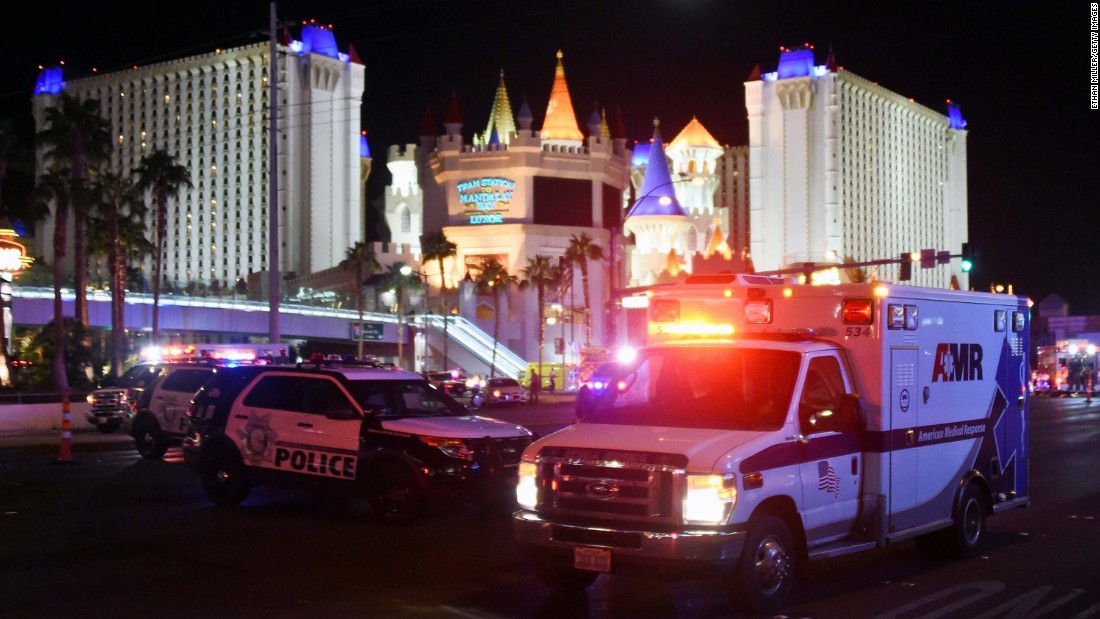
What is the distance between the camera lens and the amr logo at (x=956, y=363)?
1048cm

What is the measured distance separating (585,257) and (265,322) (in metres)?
30.5

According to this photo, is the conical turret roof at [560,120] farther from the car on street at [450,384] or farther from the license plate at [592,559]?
the license plate at [592,559]

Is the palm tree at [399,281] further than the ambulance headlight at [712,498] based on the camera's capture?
Yes

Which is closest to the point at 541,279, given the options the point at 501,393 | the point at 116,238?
the point at 501,393

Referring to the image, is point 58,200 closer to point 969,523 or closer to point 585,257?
point 969,523

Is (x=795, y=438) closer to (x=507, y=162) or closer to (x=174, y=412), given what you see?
(x=174, y=412)

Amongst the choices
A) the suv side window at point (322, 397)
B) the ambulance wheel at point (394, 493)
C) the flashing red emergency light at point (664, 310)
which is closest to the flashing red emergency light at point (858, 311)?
the flashing red emergency light at point (664, 310)

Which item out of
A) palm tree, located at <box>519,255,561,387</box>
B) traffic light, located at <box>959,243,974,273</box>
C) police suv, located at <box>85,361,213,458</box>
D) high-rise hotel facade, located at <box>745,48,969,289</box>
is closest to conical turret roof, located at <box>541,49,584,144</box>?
palm tree, located at <box>519,255,561,387</box>

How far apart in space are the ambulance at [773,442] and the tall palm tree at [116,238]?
117ft

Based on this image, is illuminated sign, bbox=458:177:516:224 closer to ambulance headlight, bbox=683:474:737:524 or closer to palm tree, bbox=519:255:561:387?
palm tree, bbox=519:255:561:387

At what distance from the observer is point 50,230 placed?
11219 cm

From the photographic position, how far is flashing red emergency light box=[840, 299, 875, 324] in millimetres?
9531

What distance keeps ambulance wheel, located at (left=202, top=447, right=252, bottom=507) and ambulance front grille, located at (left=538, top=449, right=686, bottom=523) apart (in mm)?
6505

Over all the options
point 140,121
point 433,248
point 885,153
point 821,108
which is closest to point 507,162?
point 433,248
